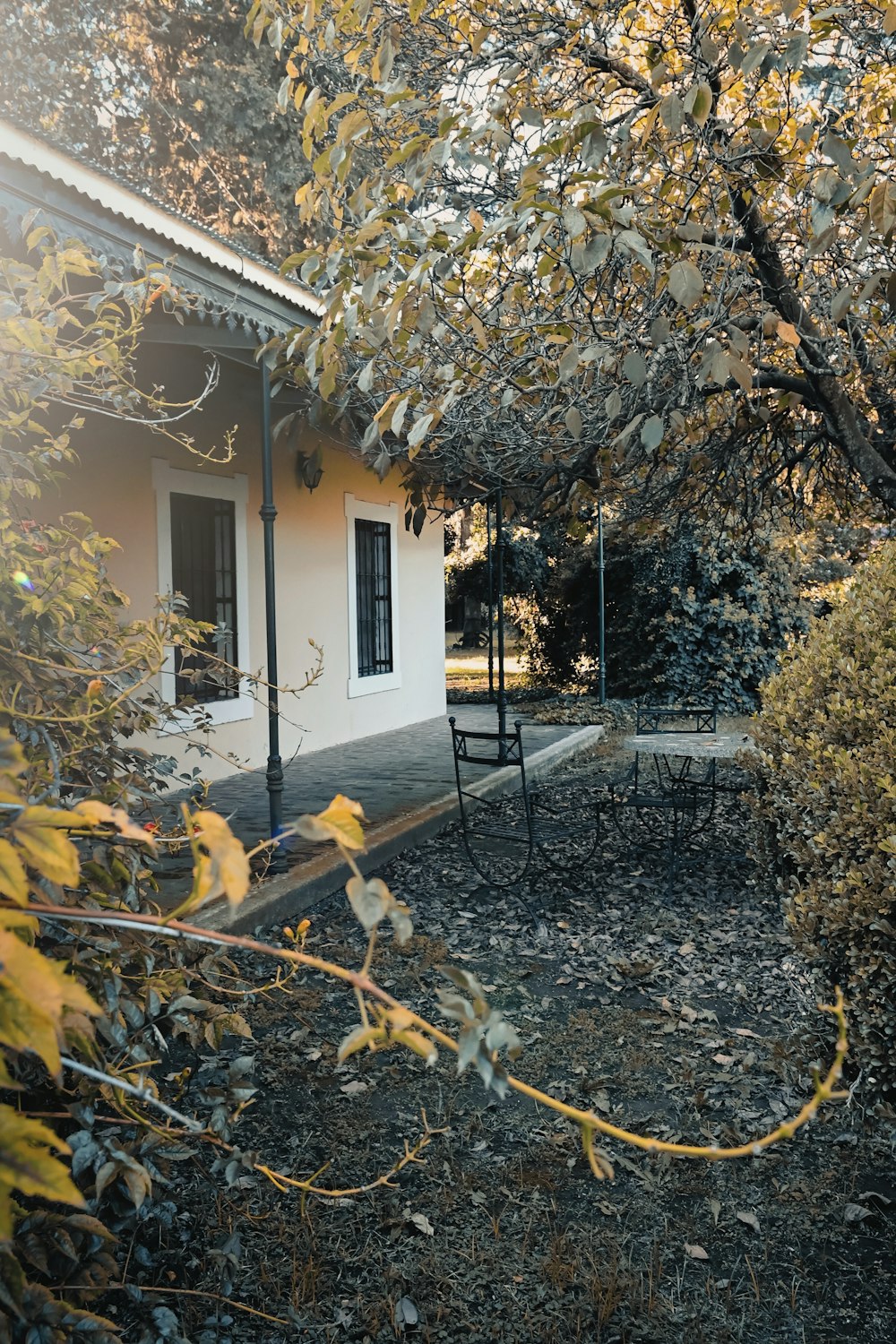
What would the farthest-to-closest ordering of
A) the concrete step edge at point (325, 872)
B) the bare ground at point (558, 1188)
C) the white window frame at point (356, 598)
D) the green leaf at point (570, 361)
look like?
the white window frame at point (356, 598) → the concrete step edge at point (325, 872) → the green leaf at point (570, 361) → the bare ground at point (558, 1188)

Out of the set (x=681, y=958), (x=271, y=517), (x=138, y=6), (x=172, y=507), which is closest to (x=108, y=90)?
(x=138, y=6)

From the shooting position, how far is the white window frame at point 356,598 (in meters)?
10.6

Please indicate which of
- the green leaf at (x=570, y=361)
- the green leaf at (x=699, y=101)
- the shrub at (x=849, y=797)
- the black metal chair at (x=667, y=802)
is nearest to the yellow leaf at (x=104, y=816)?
the shrub at (x=849, y=797)

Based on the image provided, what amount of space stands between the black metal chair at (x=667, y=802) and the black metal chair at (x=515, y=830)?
0.27 m

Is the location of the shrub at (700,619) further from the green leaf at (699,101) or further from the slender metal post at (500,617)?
the green leaf at (699,101)

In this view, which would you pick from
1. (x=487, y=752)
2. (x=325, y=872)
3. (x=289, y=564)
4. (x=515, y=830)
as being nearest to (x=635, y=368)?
(x=325, y=872)

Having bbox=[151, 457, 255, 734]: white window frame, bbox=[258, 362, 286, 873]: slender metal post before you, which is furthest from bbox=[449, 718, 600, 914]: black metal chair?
bbox=[151, 457, 255, 734]: white window frame

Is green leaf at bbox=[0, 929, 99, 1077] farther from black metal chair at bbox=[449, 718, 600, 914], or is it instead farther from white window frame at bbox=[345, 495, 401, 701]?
white window frame at bbox=[345, 495, 401, 701]

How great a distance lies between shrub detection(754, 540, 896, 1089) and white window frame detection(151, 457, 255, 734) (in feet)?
14.1

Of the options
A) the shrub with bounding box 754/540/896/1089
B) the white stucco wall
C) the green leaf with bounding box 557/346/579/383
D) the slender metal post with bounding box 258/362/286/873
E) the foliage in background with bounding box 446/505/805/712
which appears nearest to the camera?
the shrub with bounding box 754/540/896/1089

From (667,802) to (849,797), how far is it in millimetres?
2625

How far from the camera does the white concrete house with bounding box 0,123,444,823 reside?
480 cm

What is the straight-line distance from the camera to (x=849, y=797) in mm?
3014

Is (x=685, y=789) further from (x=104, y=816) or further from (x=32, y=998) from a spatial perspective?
(x=32, y=998)
